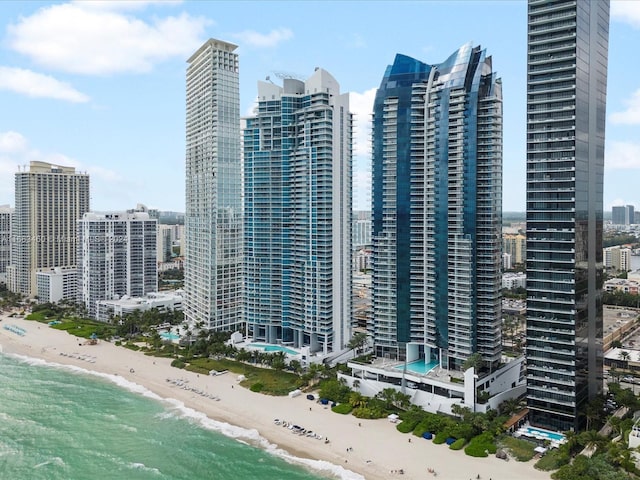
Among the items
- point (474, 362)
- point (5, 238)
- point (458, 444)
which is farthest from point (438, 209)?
point (5, 238)

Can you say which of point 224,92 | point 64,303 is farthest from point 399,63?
point 64,303

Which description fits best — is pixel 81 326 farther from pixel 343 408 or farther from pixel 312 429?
pixel 312 429

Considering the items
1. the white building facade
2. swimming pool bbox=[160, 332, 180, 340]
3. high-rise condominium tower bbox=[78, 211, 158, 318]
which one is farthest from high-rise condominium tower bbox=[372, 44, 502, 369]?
high-rise condominium tower bbox=[78, 211, 158, 318]

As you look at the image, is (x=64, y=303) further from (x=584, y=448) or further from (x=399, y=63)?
(x=584, y=448)

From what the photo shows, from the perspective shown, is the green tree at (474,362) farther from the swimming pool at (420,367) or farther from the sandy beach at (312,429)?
the sandy beach at (312,429)

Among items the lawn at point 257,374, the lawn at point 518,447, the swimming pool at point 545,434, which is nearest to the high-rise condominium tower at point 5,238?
the lawn at point 257,374
